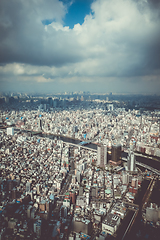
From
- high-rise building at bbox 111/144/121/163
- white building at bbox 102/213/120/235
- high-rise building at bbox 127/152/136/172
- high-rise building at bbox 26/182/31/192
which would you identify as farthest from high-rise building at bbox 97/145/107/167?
white building at bbox 102/213/120/235

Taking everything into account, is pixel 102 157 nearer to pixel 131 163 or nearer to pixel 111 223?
pixel 131 163

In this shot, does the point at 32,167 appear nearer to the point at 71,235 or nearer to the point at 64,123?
the point at 71,235

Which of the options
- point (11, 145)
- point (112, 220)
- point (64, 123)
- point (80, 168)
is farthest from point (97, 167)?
point (64, 123)

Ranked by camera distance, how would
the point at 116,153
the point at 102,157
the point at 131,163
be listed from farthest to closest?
the point at 116,153
the point at 102,157
the point at 131,163

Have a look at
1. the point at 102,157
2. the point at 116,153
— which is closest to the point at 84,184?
the point at 102,157

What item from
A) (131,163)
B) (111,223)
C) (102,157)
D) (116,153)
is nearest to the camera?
(111,223)

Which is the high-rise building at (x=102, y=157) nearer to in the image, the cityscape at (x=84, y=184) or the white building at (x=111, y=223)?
the cityscape at (x=84, y=184)

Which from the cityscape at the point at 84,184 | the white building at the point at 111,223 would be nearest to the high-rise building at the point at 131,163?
the cityscape at the point at 84,184

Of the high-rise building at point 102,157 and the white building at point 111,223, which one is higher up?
the high-rise building at point 102,157
